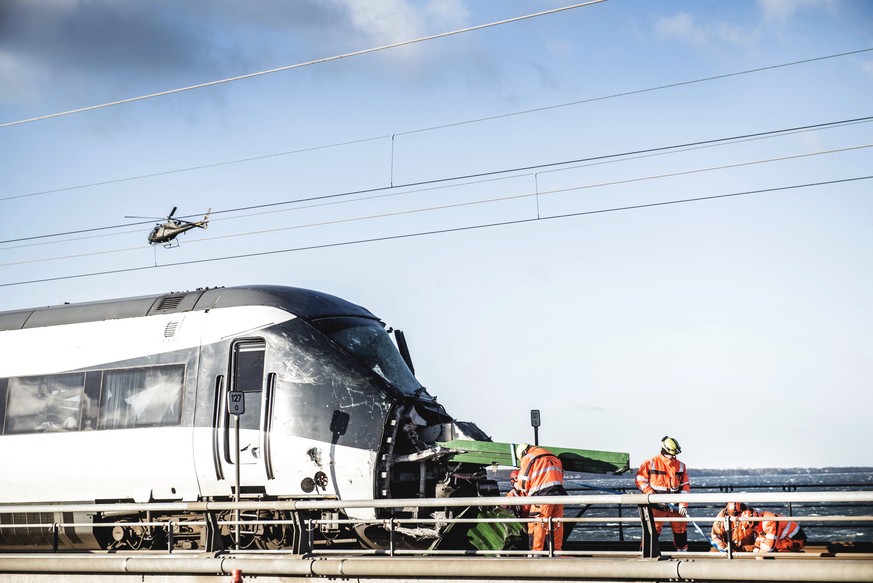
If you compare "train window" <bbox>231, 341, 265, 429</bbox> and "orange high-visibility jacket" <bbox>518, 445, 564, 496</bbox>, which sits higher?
"train window" <bbox>231, 341, 265, 429</bbox>

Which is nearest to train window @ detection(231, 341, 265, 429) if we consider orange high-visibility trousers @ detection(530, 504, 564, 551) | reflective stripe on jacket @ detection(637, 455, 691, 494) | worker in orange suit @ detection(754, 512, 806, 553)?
orange high-visibility trousers @ detection(530, 504, 564, 551)

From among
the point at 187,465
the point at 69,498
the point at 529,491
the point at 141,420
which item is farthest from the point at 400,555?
the point at 69,498

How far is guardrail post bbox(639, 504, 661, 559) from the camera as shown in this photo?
8.46 meters

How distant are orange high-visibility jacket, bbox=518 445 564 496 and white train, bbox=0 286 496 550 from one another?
4.06 feet

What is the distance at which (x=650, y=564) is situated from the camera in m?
8.13

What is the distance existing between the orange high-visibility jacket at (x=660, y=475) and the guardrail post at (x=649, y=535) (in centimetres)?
356

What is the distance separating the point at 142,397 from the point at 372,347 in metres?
3.41

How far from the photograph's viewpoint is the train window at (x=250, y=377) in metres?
13.1

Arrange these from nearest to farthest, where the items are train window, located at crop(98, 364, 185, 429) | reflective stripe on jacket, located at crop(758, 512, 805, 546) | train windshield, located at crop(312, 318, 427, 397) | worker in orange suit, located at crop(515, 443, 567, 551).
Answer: reflective stripe on jacket, located at crop(758, 512, 805, 546) → worker in orange suit, located at crop(515, 443, 567, 551) → train windshield, located at crop(312, 318, 427, 397) → train window, located at crop(98, 364, 185, 429)

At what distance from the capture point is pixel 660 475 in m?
12.2

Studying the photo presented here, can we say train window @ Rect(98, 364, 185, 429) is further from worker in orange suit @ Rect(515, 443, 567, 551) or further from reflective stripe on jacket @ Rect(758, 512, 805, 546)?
reflective stripe on jacket @ Rect(758, 512, 805, 546)

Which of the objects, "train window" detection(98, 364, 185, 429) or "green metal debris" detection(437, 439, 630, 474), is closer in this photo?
"green metal debris" detection(437, 439, 630, 474)

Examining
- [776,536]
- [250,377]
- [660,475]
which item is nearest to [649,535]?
[776,536]

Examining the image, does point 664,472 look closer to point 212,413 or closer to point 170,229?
point 212,413
